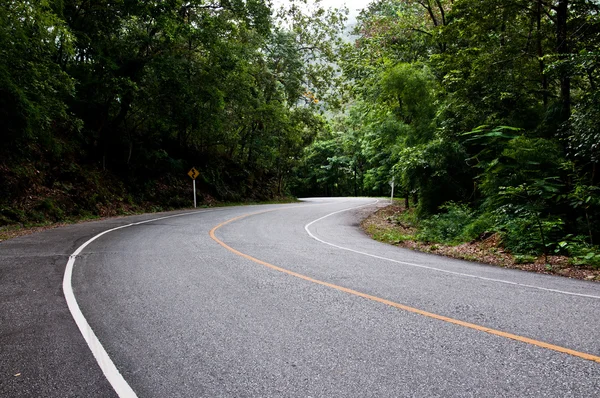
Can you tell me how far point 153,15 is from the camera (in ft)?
44.4

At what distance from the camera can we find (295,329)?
372cm

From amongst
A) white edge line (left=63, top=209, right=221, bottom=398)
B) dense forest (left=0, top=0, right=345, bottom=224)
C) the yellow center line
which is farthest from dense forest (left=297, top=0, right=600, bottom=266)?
white edge line (left=63, top=209, right=221, bottom=398)

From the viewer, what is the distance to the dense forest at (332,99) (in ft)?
31.0

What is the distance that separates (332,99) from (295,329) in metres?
24.7

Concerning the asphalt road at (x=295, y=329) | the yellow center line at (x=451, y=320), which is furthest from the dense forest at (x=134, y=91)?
the yellow center line at (x=451, y=320)

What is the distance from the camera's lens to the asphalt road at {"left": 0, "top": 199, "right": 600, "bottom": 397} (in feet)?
8.87

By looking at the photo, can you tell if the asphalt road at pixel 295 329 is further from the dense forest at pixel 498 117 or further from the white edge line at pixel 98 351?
the dense forest at pixel 498 117

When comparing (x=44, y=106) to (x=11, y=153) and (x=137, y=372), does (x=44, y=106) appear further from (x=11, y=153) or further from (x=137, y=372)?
(x=137, y=372)

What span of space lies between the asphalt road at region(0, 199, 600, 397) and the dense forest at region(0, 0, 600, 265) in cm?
384

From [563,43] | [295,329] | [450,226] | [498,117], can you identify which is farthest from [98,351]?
[498,117]

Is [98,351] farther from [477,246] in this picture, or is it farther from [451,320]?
[477,246]

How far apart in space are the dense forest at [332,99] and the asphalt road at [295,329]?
3836mm

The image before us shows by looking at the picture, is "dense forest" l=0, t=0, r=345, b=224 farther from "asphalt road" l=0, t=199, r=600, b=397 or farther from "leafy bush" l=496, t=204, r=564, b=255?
"leafy bush" l=496, t=204, r=564, b=255

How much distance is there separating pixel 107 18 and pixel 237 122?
10.9m
